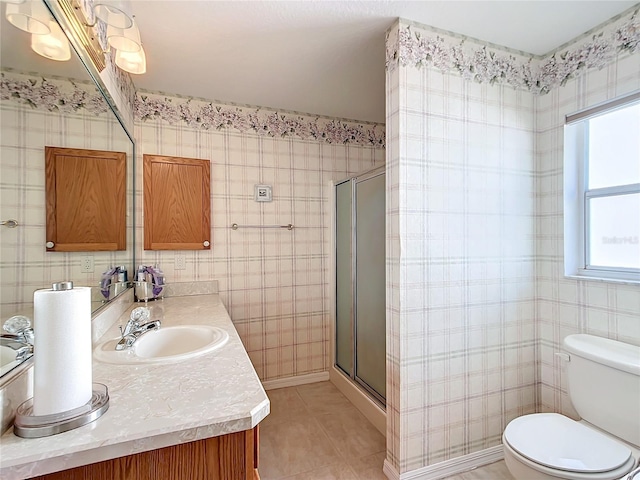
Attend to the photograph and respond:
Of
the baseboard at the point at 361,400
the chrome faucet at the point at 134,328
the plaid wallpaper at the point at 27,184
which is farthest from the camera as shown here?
the baseboard at the point at 361,400

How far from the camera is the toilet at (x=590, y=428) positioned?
1.18m

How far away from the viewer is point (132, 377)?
3.30 ft

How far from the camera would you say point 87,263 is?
135 centimetres

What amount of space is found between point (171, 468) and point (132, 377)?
1.17ft

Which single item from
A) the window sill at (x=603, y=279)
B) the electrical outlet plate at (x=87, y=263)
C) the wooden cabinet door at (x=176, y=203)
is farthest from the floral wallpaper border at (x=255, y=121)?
the window sill at (x=603, y=279)

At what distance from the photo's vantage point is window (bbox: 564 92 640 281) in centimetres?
158

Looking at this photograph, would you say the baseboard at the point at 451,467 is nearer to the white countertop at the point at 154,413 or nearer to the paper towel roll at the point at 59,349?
the white countertop at the point at 154,413

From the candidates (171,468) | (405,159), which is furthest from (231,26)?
(171,468)

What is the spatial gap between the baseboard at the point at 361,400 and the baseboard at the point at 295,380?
0.08 meters

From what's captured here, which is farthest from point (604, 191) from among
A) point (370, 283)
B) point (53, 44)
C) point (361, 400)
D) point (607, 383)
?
point (53, 44)

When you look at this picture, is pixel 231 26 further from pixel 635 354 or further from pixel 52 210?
pixel 635 354

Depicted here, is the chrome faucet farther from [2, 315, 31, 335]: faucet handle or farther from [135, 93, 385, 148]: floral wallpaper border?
[135, 93, 385, 148]: floral wallpaper border

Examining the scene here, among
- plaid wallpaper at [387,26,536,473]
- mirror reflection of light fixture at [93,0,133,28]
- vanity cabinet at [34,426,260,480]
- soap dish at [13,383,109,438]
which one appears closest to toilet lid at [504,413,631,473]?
plaid wallpaper at [387,26,536,473]

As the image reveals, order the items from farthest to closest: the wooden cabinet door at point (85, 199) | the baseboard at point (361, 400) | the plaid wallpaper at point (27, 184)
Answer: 1. the baseboard at point (361, 400)
2. the wooden cabinet door at point (85, 199)
3. the plaid wallpaper at point (27, 184)
